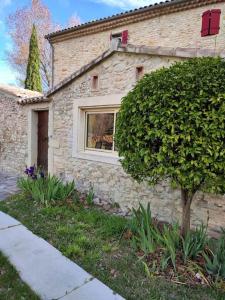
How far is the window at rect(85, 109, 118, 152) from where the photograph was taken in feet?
19.1

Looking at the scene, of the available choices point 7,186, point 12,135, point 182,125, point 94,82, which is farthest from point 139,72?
point 12,135

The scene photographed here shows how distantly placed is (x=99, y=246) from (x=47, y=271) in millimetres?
926

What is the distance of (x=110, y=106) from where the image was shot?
5.63 metres

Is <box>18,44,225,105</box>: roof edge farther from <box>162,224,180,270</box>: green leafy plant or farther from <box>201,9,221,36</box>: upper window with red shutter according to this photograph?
<box>201,9,221,36</box>: upper window with red shutter

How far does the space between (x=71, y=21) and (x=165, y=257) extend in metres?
23.1

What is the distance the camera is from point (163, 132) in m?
2.91

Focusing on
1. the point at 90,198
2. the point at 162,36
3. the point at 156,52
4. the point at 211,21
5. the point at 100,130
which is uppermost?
the point at 211,21

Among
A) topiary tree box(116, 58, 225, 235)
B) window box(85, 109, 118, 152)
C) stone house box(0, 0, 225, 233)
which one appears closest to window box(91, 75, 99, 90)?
stone house box(0, 0, 225, 233)

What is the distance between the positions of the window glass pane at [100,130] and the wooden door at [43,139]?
2256mm

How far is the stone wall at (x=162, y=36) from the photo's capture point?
884 centimetres

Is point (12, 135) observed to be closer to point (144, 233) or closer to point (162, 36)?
point (162, 36)

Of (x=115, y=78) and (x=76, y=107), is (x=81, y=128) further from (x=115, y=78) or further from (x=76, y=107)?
(x=115, y=78)

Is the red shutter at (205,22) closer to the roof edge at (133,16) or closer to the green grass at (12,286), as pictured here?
the roof edge at (133,16)

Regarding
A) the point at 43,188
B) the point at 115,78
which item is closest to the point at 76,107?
the point at 115,78
